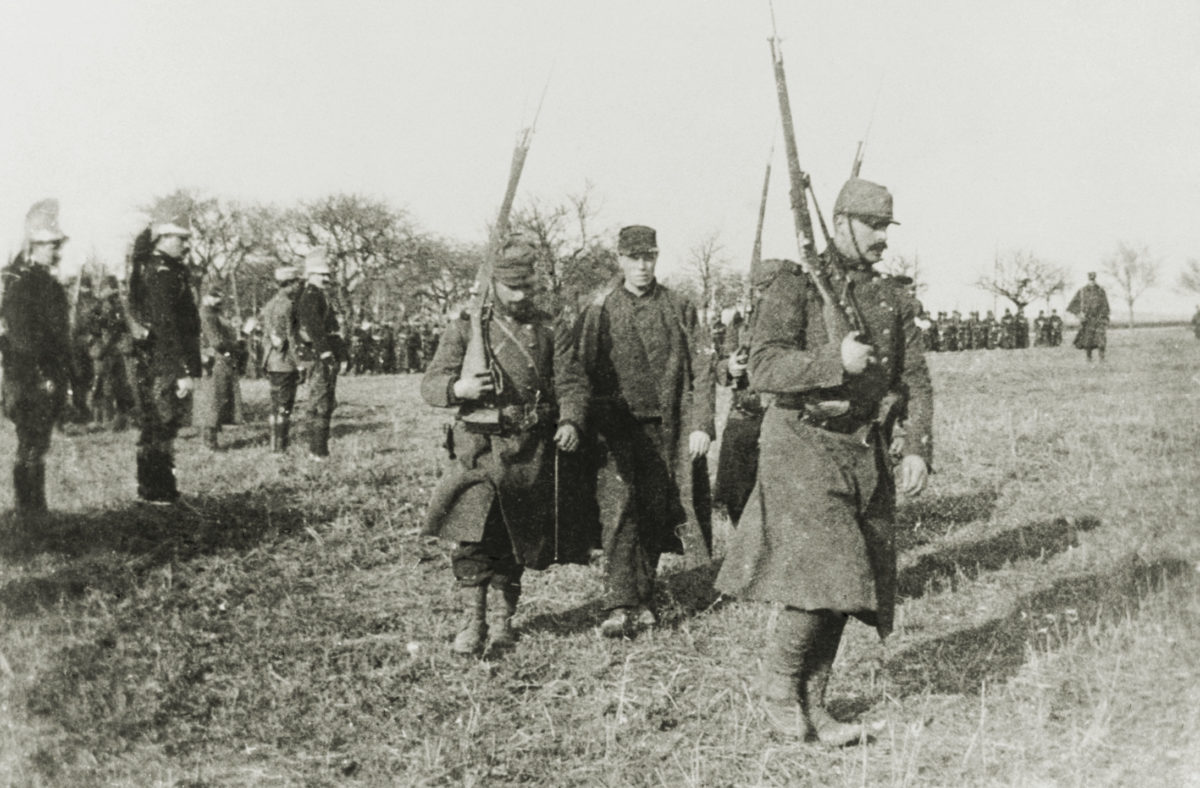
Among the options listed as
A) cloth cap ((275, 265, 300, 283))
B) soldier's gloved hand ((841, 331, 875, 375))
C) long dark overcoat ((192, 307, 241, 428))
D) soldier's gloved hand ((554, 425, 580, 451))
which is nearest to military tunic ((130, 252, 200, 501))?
long dark overcoat ((192, 307, 241, 428))

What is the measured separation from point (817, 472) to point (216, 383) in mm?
9585

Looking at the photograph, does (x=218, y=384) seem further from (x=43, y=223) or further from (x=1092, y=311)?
(x=1092, y=311)

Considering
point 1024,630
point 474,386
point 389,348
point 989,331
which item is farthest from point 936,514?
point 989,331

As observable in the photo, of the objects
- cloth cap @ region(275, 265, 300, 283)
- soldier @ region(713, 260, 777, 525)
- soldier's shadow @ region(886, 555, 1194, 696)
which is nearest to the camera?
soldier's shadow @ region(886, 555, 1194, 696)

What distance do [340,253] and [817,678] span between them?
4286 cm

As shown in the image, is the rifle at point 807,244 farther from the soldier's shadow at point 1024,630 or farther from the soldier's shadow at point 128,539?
the soldier's shadow at point 128,539

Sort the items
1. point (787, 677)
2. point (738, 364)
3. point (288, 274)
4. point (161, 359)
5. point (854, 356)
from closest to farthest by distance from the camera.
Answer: point (854, 356) < point (787, 677) < point (738, 364) < point (161, 359) < point (288, 274)

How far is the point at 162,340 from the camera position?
8.21m

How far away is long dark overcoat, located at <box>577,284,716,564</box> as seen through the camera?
6.08 metres

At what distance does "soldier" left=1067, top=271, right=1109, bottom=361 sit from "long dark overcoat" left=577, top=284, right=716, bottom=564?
17.4 metres

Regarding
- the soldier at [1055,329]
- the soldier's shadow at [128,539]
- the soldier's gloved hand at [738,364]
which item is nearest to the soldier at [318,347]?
the soldier's shadow at [128,539]

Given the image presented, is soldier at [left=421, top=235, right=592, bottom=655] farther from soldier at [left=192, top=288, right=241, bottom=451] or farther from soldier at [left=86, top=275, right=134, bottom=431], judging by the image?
soldier at [left=86, top=275, right=134, bottom=431]

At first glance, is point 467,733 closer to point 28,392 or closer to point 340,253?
point 28,392

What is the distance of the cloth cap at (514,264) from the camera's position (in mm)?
5457
